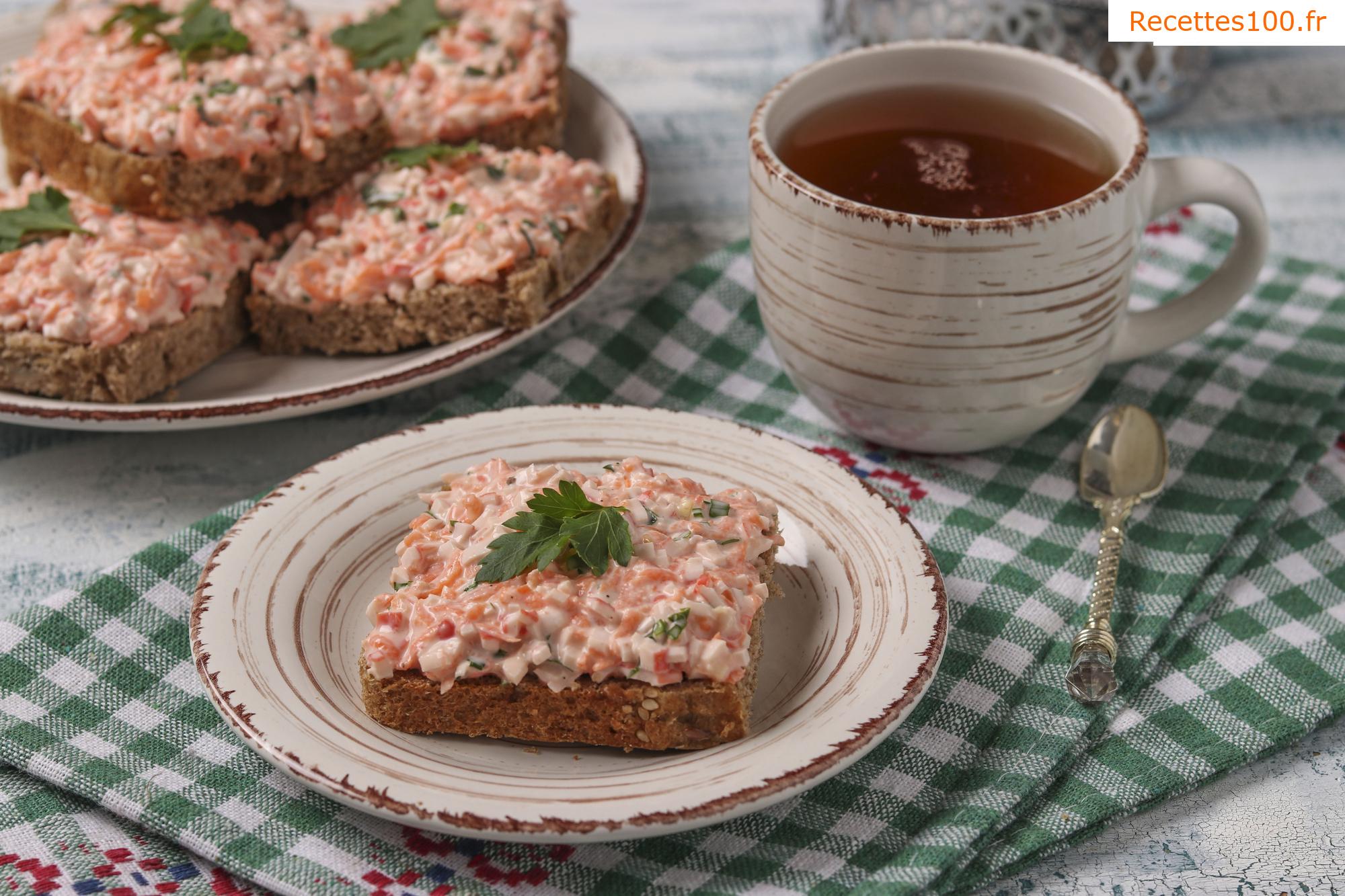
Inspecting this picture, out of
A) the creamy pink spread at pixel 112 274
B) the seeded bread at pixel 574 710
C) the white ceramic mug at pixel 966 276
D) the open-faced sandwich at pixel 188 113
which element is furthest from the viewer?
the open-faced sandwich at pixel 188 113

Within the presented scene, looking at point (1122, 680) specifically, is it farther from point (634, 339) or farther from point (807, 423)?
point (634, 339)

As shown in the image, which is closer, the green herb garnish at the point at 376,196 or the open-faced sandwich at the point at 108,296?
the open-faced sandwich at the point at 108,296

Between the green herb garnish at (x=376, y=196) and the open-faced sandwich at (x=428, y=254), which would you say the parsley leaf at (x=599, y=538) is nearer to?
the open-faced sandwich at (x=428, y=254)

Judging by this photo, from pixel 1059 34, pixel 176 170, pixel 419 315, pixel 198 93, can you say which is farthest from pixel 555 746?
pixel 1059 34

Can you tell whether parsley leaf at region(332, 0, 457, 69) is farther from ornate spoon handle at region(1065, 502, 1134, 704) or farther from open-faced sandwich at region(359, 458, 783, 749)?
ornate spoon handle at region(1065, 502, 1134, 704)

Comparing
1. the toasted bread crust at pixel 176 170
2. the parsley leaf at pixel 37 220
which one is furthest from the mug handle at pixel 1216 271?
the parsley leaf at pixel 37 220

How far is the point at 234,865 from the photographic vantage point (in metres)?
1.74

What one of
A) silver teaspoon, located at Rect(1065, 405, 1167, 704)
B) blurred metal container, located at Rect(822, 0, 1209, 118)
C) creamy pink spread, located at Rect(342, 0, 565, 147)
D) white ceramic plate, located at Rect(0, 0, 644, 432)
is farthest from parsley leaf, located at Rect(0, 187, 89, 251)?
blurred metal container, located at Rect(822, 0, 1209, 118)

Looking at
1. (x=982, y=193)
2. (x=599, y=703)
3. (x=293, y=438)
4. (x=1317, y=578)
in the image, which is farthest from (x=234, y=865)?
(x=1317, y=578)

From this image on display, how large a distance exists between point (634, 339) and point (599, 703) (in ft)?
4.09

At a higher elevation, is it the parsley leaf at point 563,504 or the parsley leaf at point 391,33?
the parsley leaf at point 391,33

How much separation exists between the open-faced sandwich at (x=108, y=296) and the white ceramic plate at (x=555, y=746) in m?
0.60

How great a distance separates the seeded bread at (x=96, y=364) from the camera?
2.45 metres

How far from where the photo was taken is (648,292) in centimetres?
318
